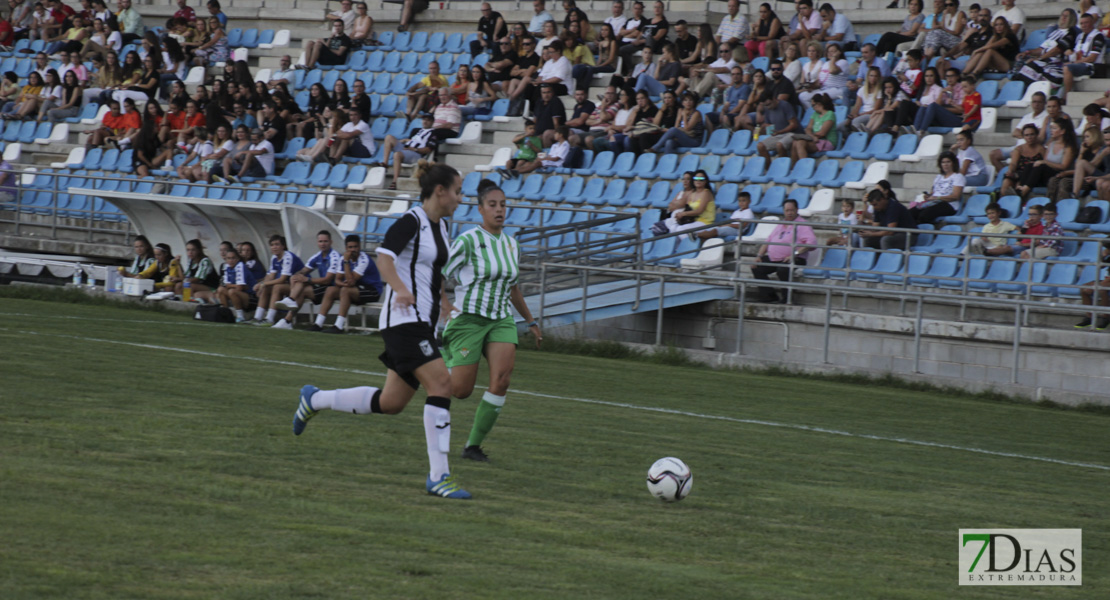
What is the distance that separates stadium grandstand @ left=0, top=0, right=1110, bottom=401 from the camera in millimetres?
16750

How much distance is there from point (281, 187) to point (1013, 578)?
21.2 metres

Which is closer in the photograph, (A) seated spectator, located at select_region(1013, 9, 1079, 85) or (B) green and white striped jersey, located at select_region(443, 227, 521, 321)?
(B) green and white striped jersey, located at select_region(443, 227, 521, 321)

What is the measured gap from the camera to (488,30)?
2719 cm

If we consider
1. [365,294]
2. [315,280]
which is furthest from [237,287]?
[365,294]

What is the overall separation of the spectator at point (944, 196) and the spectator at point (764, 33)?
5.79m

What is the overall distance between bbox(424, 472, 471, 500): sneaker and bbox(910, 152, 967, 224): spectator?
1267cm

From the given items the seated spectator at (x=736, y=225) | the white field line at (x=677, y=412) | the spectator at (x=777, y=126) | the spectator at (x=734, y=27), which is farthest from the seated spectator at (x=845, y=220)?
the white field line at (x=677, y=412)

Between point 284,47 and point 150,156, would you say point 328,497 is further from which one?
point 284,47

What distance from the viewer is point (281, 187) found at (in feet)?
83.4

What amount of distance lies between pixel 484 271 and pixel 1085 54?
49.5 feet

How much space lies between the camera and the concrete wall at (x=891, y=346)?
15.0 meters

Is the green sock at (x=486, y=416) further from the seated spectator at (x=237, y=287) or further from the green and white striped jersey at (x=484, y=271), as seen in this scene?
the seated spectator at (x=237, y=287)

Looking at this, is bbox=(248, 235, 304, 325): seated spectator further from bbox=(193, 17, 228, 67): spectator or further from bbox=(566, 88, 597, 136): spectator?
bbox=(193, 17, 228, 67): spectator

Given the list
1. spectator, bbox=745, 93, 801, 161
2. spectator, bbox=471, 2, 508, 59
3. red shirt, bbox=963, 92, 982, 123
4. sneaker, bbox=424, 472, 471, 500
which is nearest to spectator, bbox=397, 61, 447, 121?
spectator, bbox=471, 2, 508, 59
